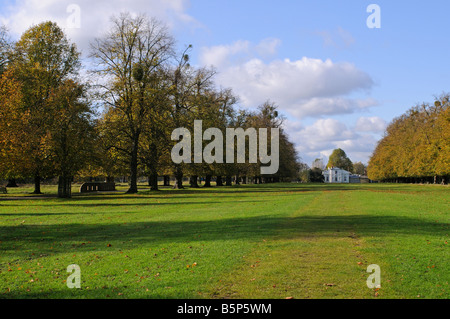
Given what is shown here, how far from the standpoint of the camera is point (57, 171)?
36.2 metres

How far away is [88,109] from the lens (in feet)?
122

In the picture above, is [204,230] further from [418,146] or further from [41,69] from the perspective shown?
[418,146]

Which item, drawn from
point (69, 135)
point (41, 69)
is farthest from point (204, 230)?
point (41, 69)

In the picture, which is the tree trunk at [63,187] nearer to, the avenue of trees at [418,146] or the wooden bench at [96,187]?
the wooden bench at [96,187]

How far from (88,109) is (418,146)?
6389cm

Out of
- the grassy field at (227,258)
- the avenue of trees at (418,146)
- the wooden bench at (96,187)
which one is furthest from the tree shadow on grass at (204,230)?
the avenue of trees at (418,146)

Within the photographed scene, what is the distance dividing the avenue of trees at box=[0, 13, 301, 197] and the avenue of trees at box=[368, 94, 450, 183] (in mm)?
34627

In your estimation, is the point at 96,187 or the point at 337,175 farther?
the point at 337,175

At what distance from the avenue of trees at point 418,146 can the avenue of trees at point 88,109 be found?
34.6 metres

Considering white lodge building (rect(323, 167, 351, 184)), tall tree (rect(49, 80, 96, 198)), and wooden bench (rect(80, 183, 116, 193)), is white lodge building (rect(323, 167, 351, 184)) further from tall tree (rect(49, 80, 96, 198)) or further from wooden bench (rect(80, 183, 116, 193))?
tall tree (rect(49, 80, 96, 198))

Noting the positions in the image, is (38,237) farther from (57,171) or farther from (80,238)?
(57,171)

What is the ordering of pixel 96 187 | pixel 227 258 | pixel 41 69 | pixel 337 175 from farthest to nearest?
pixel 337 175 → pixel 96 187 → pixel 41 69 → pixel 227 258
